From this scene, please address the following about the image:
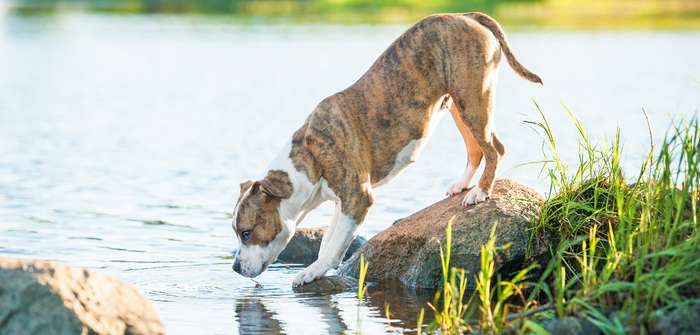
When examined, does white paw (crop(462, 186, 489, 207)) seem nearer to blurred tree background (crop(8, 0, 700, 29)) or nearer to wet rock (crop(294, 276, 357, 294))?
wet rock (crop(294, 276, 357, 294))

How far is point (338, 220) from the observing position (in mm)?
9820

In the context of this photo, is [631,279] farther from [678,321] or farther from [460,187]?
[460,187]

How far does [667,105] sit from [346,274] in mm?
15696

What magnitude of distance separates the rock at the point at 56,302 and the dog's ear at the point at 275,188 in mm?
1956

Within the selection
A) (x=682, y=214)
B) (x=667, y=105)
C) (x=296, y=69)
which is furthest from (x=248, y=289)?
(x=296, y=69)

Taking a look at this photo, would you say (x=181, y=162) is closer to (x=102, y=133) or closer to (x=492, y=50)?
(x=102, y=133)

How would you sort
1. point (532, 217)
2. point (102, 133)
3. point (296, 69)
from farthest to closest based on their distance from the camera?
point (296, 69) < point (102, 133) < point (532, 217)

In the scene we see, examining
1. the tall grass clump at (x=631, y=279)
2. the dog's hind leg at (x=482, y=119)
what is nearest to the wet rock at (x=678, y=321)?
the tall grass clump at (x=631, y=279)

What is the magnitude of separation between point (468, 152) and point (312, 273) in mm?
1660

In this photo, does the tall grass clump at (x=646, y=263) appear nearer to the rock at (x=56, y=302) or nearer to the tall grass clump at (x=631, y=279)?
the tall grass clump at (x=631, y=279)

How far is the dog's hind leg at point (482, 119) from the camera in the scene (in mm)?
9766

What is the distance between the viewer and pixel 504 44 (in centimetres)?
998

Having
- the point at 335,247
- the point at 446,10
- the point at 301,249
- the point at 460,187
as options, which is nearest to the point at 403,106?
the point at 460,187

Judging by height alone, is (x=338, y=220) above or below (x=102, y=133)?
above
